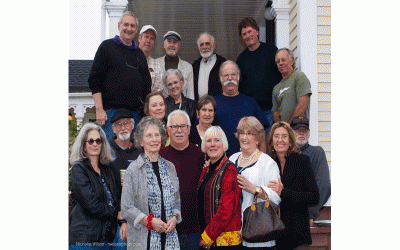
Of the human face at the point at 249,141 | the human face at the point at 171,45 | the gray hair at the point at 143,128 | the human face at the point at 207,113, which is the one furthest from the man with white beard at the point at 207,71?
the gray hair at the point at 143,128

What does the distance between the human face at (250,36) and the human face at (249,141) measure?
5.44 ft

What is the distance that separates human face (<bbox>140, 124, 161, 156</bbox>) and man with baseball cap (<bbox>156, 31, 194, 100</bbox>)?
→ 137cm

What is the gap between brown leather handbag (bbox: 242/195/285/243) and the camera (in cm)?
314

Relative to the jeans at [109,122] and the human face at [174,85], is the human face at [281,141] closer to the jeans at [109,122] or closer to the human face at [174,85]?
the human face at [174,85]

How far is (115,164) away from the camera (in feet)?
11.7

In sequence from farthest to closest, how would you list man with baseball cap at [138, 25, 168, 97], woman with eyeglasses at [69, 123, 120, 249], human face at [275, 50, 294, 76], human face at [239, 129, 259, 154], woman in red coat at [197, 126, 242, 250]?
man with baseball cap at [138, 25, 168, 97] < human face at [275, 50, 294, 76] < human face at [239, 129, 259, 154] < woman with eyeglasses at [69, 123, 120, 249] < woman in red coat at [197, 126, 242, 250]

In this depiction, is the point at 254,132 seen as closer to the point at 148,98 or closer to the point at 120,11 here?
the point at 148,98

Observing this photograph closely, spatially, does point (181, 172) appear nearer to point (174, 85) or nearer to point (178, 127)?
point (178, 127)

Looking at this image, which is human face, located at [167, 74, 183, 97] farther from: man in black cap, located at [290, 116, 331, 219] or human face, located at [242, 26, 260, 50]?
man in black cap, located at [290, 116, 331, 219]

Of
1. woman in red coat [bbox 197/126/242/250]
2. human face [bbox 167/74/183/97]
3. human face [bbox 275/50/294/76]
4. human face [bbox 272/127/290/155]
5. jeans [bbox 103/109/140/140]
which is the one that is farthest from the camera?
human face [bbox 275/50/294/76]

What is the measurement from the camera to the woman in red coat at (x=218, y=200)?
10.2 feet

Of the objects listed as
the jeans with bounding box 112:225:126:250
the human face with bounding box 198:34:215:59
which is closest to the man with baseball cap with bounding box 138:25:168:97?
the human face with bounding box 198:34:215:59

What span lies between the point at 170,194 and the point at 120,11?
2791 mm
